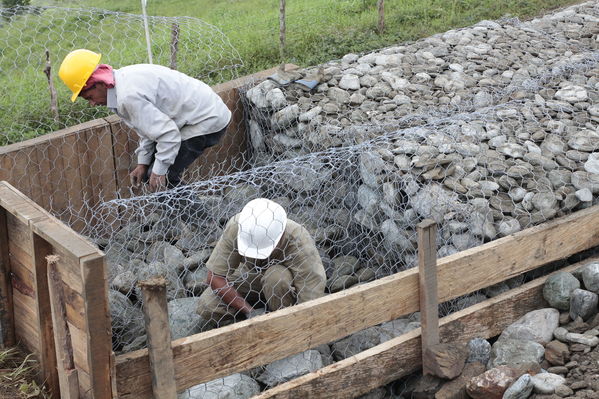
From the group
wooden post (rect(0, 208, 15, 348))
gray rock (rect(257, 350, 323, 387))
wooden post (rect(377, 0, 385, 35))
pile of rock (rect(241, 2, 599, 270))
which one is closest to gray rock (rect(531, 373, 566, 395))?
pile of rock (rect(241, 2, 599, 270))

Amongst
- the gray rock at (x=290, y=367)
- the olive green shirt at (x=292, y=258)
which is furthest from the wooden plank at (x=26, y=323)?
the gray rock at (x=290, y=367)

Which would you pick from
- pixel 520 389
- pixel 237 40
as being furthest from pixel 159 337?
pixel 237 40

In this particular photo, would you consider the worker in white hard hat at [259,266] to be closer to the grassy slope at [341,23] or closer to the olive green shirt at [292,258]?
the olive green shirt at [292,258]

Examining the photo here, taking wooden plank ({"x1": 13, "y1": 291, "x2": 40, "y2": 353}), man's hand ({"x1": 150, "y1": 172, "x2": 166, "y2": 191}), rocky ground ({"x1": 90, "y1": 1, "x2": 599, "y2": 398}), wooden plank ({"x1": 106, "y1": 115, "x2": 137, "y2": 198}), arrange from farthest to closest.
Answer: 1. wooden plank ({"x1": 106, "y1": 115, "x2": 137, "y2": 198})
2. man's hand ({"x1": 150, "y1": 172, "x2": 166, "y2": 191})
3. rocky ground ({"x1": 90, "y1": 1, "x2": 599, "y2": 398})
4. wooden plank ({"x1": 13, "y1": 291, "x2": 40, "y2": 353})

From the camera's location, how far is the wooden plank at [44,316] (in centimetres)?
421

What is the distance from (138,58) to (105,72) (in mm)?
3909

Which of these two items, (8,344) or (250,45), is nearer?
(8,344)

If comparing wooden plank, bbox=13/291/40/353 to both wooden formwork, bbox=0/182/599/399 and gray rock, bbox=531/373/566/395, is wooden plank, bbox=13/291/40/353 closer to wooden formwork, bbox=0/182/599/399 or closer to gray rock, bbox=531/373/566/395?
wooden formwork, bbox=0/182/599/399

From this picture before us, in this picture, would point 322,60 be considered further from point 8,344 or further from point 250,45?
point 8,344

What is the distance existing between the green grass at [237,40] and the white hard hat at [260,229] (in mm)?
3531

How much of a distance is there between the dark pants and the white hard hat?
1.83 m

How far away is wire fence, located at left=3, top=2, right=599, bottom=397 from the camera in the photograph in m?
5.32

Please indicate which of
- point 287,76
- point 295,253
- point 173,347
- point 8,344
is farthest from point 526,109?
point 8,344

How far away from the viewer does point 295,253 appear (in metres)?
5.04
